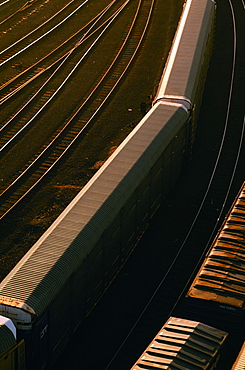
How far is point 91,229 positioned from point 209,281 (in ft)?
14.9

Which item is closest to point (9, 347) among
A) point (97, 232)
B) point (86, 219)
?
point (97, 232)

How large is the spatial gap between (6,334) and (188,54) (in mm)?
24359

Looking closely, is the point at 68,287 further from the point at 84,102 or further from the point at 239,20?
the point at 239,20

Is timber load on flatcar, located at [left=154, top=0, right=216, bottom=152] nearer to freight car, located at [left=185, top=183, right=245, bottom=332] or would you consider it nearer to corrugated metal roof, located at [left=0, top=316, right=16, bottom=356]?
freight car, located at [left=185, top=183, right=245, bottom=332]

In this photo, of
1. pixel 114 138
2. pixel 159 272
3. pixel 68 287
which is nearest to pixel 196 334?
pixel 68 287

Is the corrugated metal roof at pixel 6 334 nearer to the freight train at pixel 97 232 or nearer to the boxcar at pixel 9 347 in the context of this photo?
the boxcar at pixel 9 347

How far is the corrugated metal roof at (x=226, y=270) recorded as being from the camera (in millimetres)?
22375

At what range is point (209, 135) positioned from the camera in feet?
127

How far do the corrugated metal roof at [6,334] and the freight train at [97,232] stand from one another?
59cm

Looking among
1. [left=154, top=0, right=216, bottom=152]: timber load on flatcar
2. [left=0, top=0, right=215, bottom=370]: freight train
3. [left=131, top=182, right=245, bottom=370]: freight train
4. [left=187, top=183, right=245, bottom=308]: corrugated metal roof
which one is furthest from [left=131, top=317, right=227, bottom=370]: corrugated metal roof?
[left=154, top=0, right=216, bottom=152]: timber load on flatcar

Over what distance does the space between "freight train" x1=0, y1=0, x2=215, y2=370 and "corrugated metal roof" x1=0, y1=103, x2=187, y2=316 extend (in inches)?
1.2

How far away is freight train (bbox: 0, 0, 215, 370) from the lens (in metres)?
20.3

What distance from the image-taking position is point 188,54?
38.8 m

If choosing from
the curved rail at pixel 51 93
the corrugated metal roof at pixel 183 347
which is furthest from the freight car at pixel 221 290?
the curved rail at pixel 51 93
